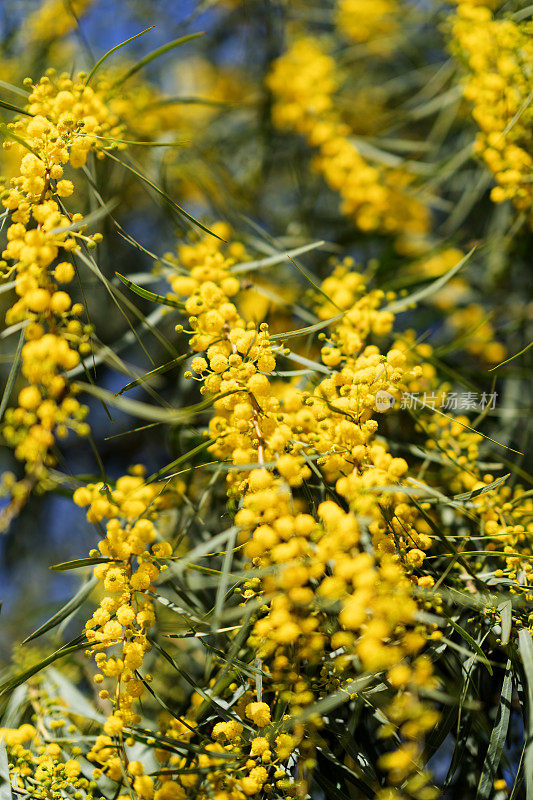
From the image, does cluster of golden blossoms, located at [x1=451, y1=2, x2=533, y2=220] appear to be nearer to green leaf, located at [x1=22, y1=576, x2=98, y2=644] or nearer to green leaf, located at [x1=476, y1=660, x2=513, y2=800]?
green leaf, located at [x1=476, y1=660, x2=513, y2=800]

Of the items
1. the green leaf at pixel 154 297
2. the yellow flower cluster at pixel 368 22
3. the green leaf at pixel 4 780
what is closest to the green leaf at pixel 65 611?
the green leaf at pixel 4 780

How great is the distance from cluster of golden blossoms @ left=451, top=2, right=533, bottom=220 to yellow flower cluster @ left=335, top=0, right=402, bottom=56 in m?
0.66

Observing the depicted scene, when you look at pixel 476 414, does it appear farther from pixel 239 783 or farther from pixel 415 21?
pixel 415 21

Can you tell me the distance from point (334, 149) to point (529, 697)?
1003mm

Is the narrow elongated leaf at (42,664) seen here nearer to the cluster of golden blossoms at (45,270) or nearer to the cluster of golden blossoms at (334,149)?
the cluster of golden blossoms at (45,270)

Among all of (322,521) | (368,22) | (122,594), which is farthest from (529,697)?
(368,22)

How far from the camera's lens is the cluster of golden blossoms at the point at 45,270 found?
0.54 meters

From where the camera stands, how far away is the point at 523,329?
119 centimetres

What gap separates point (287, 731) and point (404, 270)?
35.1 inches

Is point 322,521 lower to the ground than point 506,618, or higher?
higher

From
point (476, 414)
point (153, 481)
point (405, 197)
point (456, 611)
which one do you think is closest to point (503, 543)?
point (456, 611)

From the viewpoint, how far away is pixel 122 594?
24.0 inches

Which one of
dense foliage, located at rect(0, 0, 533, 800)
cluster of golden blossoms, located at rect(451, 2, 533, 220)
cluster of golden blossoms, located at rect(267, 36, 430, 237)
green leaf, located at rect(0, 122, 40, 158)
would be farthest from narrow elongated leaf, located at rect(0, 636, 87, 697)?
cluster of golden blossoms, located at rect(267, 36, 430, 237)

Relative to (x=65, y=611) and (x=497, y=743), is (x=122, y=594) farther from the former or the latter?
(x=497, y=743)
